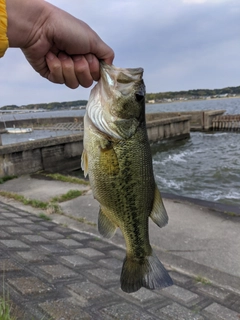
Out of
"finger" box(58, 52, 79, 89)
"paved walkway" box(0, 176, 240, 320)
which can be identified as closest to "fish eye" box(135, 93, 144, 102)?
"finger" box(58, 52, 79, 89)

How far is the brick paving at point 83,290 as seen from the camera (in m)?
3.08

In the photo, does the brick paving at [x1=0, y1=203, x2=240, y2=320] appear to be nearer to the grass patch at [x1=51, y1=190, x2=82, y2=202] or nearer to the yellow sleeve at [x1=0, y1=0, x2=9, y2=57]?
the yellow sleeve at [x1=0, y1=0, x2=9, y2=57]

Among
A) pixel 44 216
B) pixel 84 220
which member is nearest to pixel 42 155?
pixel 44 216

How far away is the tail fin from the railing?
1188 inches

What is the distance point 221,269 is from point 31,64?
3.84 m

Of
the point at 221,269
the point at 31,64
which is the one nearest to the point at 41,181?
the point at 221,269

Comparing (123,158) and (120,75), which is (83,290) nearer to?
(123,158)

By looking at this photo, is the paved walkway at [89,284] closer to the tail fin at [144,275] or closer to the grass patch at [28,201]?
the tail fin at [144,275]

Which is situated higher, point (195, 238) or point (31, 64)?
point (31, 64)

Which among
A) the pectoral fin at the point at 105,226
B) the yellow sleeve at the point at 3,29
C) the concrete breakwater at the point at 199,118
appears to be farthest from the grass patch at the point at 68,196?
the concrete breakwater at the point at 199,118

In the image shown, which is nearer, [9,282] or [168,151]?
[9,282]

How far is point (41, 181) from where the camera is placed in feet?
33.7

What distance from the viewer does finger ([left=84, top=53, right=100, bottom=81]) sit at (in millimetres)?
2334

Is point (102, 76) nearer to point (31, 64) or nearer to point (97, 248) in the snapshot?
point (31, 64)
